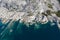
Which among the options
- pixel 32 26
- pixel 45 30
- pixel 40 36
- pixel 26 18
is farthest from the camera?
pixel 26 18

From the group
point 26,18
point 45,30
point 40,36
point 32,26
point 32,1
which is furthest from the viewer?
point 32,1

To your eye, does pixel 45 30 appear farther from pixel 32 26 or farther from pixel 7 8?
pixel 7 8

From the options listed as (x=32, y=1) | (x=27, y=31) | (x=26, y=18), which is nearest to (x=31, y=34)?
(x=27, y=31)

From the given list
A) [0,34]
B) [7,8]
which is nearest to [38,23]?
[0,34]

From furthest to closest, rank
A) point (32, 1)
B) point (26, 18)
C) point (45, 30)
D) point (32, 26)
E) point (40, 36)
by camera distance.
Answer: point (32, 1) < point (26, 18) < point (32, 26) < point (45, 30) < point (40, 36)

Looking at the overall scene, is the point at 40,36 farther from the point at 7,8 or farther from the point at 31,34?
the point at 7,8

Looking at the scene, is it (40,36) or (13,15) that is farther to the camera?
(13,15)
